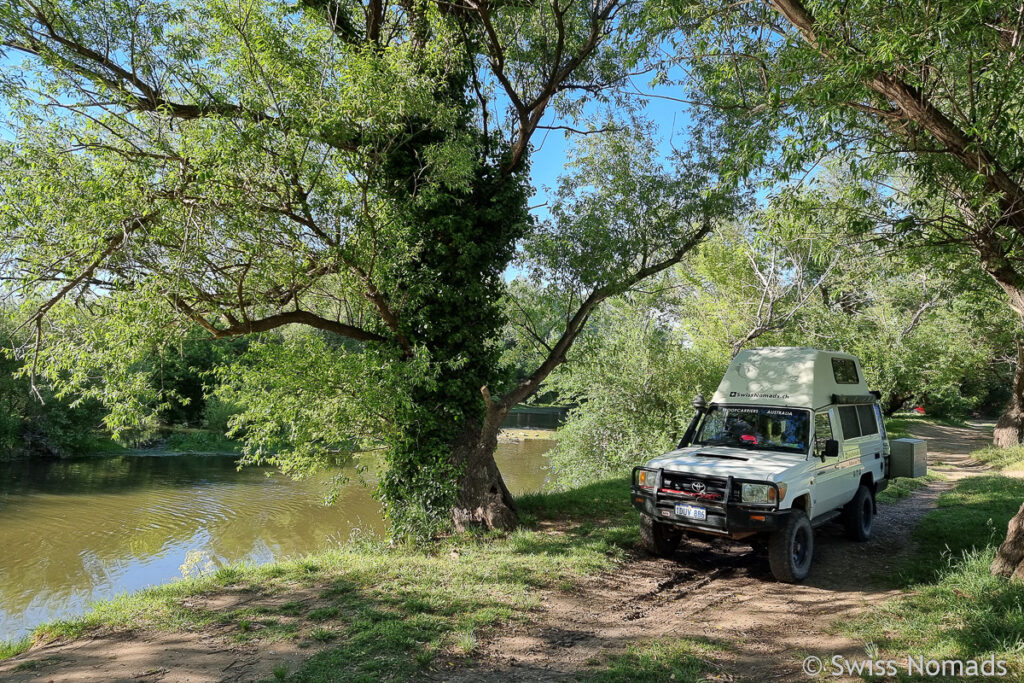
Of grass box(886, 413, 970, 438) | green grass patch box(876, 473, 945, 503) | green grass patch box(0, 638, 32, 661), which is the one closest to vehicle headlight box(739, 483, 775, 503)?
green grass patch box(876, 473, 945, 503)

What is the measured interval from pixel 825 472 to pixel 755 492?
1708 mm

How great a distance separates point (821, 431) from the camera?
26.2 ft

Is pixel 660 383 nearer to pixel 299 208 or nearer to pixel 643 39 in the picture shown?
pixel 643 39

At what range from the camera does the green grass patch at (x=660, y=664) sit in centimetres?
479

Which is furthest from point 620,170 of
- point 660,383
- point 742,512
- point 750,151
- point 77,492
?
point 77,492

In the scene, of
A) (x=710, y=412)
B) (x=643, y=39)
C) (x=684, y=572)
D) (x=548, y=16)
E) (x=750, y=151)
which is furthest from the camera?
(x=548, y=16)

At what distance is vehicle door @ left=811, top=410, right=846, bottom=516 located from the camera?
7574 mm

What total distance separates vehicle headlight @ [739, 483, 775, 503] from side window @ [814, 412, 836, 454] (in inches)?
58.2

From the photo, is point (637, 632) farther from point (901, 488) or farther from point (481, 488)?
point (901, 488)

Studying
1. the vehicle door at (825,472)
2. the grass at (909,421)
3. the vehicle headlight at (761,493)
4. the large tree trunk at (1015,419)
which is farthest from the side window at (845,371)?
the grass at (909,421)

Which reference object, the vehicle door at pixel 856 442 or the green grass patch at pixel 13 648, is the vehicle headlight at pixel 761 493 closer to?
the vehicle door at pixel 856 442

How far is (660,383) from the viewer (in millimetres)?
19828

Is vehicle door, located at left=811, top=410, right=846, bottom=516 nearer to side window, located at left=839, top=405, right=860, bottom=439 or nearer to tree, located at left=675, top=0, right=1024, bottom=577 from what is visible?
side window, located at left=839, top=405, right=860, bottom=439

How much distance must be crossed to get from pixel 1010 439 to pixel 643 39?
21.3 m
